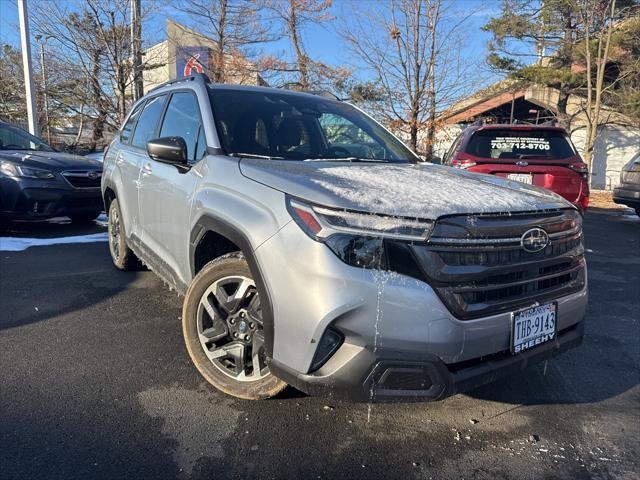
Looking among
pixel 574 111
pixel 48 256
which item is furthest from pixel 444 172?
pixel 574 111

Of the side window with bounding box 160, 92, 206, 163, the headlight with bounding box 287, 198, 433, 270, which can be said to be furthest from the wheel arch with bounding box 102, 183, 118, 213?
the headlight with bounding box 287, 198, 433, 270

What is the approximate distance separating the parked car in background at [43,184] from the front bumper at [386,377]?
6.01 m

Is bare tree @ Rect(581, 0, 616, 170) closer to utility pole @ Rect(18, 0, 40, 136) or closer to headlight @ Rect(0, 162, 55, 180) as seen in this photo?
utility pole @ Rect(18, 0, 40, 136)

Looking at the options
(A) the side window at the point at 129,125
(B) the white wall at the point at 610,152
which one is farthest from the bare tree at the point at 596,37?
(A) the side window at the point at 129,125

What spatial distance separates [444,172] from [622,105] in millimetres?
19318

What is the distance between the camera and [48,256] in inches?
235

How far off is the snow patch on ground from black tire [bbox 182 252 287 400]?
4.55 m

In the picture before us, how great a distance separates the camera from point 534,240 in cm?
237

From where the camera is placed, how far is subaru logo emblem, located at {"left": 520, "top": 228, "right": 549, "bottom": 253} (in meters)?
2.34

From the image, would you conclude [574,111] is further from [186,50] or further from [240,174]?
[240,174]

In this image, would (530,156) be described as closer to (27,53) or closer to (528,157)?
(528,157)

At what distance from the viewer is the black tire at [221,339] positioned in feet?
8.51

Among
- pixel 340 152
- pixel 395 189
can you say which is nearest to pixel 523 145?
pixel 340 152

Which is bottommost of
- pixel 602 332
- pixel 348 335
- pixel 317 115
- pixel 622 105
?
pixel 602 332
